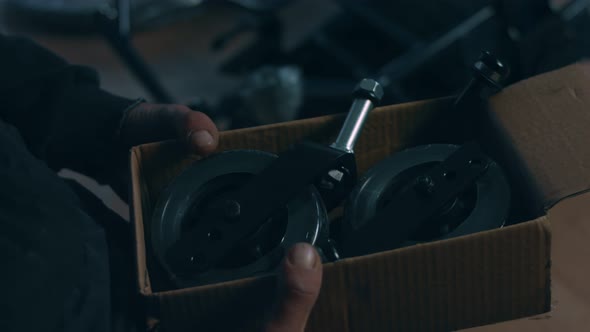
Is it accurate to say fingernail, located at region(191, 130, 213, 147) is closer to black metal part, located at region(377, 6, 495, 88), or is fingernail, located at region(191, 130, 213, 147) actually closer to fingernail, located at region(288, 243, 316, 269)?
fingernail, located at region(288, 243, 316, 269)

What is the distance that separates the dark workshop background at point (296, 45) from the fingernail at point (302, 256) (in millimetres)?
501

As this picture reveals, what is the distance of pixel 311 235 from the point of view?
55cm

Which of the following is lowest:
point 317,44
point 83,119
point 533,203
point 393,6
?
point 317,44

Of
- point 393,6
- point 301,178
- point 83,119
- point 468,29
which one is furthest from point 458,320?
point 393,6

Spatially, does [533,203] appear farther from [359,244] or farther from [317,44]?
[317,44]

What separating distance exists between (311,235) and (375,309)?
0.08 m

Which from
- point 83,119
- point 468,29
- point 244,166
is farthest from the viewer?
point 468,29

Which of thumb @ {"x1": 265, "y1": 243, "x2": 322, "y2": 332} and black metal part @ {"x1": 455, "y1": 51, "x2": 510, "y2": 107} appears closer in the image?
thumb @ {"x1": 265, "y1": 243, "x2": 322, "y2": 332}

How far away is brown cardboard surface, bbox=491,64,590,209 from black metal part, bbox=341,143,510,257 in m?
0.03

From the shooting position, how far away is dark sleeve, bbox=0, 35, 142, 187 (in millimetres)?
728

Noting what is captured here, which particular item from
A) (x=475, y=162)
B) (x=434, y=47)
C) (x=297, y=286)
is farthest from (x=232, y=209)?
(x=434, y=47)

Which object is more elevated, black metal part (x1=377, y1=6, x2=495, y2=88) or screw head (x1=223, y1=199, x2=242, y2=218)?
screw head (x1=223, y1=199, x2=242, y2=218)

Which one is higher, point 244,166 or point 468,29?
point 244,166

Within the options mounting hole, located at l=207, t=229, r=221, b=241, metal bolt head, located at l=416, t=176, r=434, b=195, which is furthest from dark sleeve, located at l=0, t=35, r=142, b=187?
metal bolt head, located at l=416, t=176, r=434, b=195
